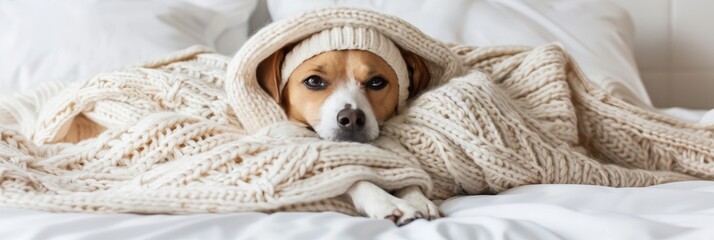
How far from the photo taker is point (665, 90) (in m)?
2.41

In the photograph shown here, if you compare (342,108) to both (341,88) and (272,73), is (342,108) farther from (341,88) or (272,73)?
(272,73)

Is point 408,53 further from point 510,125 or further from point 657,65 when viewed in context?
point 657,65

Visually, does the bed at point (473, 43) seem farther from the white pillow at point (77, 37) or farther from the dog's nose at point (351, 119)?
the dog's nose at point (351, 119)

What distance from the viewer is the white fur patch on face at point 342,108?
1.29 meters

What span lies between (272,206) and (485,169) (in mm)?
333

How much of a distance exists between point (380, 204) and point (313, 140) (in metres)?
0.22

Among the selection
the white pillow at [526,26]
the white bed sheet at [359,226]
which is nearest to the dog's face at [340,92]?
the white bed sheet at [359,226]

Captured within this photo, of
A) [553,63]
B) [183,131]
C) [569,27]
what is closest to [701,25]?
[569,27]

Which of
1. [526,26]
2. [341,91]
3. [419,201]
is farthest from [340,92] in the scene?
[526,26]

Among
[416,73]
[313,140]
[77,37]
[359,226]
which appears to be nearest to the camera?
[359,226]

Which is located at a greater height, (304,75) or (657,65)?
(304,75)

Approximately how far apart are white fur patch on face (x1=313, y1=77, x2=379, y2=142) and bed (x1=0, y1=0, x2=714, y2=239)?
21 cm

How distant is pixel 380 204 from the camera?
3.32 feet

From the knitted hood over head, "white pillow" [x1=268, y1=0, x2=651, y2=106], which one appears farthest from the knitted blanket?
"white pillow" [x1=268, y1=0, x2=651, y2=106]
